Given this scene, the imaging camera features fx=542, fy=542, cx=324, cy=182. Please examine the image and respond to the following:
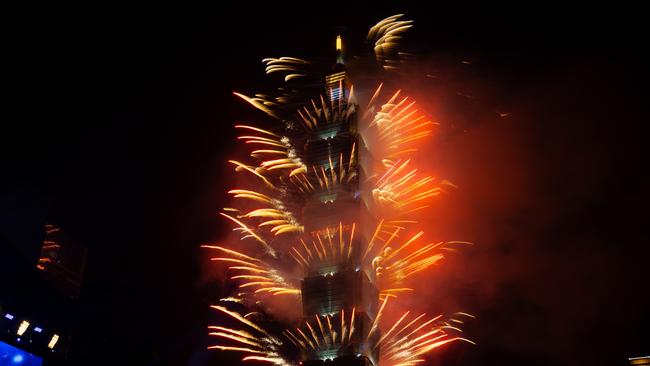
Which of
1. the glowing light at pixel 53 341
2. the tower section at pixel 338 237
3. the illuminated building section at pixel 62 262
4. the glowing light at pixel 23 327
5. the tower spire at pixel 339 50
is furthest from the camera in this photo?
the illuminated building section at pixel 62 262

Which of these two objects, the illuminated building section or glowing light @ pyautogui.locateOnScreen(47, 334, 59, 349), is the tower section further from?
the illuminated building section

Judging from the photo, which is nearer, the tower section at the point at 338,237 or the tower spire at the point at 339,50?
the tower section at the point at 338,237

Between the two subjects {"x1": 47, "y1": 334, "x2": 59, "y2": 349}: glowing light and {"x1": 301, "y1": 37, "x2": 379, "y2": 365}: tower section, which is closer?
{"x1": 301, "y1": 37, "x2": 379, "y2": 365}: tower section

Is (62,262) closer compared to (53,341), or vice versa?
(53,341)

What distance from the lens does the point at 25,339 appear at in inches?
1347

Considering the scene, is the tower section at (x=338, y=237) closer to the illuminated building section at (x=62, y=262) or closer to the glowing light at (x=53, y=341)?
the glowing light at (x=53, y=341)

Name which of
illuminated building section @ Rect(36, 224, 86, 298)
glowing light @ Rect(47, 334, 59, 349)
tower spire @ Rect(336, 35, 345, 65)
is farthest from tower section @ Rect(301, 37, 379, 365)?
illuminated building section @ Rect(36, 224, 86, 298)

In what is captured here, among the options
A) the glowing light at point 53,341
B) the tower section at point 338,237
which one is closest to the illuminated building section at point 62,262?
the glowing light at point 53,341

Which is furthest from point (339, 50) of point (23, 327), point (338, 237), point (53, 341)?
point (53, 341)

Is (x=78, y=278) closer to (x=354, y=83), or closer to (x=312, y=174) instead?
(x=312, y=174)

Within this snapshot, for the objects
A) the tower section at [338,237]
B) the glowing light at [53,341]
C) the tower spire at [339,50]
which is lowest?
the glowing light at [53,341]

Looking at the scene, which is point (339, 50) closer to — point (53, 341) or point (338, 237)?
point (338, 237)

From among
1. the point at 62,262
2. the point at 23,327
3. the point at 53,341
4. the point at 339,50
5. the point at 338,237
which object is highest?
the point at 339,50

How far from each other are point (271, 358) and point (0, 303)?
1711 cm
